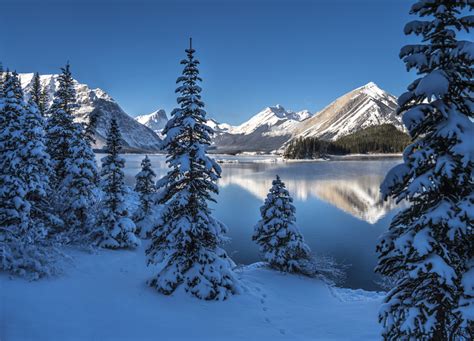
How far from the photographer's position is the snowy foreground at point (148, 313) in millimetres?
10309

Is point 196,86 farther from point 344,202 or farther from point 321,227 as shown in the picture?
point 344,202

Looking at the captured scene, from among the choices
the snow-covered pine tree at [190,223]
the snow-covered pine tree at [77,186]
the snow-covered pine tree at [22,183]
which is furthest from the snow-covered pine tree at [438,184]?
the snow-covered pine tree at [77,186]

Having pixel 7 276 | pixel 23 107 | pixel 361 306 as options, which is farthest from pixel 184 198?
pixel 23 107

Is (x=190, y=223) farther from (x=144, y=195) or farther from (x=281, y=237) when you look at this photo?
(x=144, y=195)

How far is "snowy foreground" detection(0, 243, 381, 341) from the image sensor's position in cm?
1031

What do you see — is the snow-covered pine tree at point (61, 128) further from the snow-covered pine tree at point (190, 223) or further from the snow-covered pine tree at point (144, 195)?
the snow-covered pine tree at point (190, 223)

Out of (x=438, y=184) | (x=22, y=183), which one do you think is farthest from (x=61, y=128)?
(x=438, y=184)

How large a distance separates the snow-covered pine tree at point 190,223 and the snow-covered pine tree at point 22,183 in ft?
16.8

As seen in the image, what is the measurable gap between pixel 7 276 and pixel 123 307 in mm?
4901

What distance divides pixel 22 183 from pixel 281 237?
15.0 metres

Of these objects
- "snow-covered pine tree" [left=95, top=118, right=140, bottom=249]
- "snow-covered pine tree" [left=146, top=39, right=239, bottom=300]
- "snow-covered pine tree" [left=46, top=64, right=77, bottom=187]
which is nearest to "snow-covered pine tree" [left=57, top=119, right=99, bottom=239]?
"snow-covered pine tree" [left=46, top=64, right=77, bottom=187]

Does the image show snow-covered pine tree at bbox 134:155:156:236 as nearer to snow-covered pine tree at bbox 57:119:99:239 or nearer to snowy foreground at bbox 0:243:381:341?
snow-covered pine tree at bbox 57:119:99:239

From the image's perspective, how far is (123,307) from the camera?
1263 cm

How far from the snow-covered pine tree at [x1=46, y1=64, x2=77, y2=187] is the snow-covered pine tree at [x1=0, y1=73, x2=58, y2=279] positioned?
5382mm
